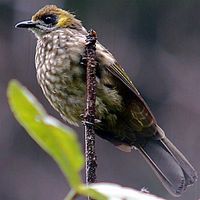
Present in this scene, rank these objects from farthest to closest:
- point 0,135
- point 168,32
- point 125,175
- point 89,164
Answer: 1. point 168,32
2. point 0,135
3. point 125,175
4. point 89,164

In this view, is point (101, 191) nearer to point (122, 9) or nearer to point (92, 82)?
point (92, 82)

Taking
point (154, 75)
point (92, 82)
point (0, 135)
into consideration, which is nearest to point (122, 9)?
point (154, 75)

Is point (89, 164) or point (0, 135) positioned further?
point (0, 135)

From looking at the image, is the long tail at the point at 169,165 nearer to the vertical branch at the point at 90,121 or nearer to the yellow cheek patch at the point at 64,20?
the yellow cheek patch at the point at 64,20

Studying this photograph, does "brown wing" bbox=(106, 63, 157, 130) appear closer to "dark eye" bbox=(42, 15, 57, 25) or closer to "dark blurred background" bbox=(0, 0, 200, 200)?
"dark eye" bbox=(42, 15, 57, 25)

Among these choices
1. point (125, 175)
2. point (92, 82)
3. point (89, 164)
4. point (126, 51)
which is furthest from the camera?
point (126, 51)

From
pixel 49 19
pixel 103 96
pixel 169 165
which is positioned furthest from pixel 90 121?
pixel 49 19

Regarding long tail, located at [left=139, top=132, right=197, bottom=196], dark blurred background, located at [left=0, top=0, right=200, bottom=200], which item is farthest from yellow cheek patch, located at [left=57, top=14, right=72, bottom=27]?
dark blurred background, located at [left=0, top=0, right=200, bottom=200]
